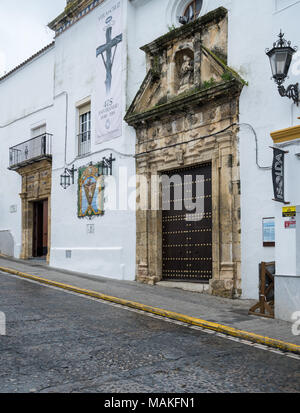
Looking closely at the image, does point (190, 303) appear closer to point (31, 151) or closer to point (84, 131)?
point (84, 131)

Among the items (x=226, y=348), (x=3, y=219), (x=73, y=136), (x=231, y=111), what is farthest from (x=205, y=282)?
(x=3, y=219)

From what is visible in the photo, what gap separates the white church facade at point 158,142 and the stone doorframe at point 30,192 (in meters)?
0.05

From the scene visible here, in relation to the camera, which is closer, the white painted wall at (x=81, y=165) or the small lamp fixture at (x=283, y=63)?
the small lamp fixture at (x=283, y=63)

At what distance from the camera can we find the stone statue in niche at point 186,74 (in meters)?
11.2

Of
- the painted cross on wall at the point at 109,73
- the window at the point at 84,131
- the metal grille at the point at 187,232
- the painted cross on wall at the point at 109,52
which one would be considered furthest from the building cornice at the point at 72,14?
the metal grille at the point at 187,232

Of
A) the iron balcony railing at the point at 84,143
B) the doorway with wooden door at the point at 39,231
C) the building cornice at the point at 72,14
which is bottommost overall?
the doorway with wooden door at the point at 39,231

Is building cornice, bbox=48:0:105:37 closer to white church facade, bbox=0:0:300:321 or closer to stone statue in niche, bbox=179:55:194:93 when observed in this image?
white church facade, bbox=0:0:300:321

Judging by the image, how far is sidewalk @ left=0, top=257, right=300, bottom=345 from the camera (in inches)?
264

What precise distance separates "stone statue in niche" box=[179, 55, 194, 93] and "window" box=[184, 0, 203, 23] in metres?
1.07

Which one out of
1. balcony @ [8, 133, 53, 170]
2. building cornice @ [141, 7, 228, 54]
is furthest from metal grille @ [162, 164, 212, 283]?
balcony @ [8, 133, 53, 170]

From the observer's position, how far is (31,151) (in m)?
17.1

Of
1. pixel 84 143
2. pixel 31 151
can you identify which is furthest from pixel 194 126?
pixel 31 151

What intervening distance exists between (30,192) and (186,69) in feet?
27.6

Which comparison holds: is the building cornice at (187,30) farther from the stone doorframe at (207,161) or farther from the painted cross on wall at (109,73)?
the stone doorframe at (207,161)
